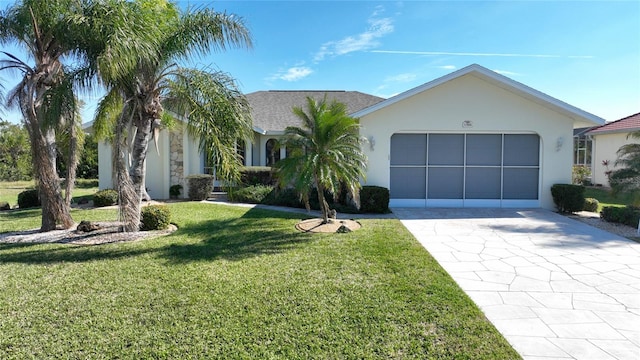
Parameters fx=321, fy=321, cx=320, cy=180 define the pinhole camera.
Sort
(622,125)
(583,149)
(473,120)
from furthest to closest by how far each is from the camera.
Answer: (583,149)
(622,125)
(473,120)

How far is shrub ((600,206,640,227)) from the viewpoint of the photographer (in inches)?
380

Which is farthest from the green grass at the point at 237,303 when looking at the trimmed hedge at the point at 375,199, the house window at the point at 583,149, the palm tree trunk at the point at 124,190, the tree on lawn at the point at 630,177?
the house window at the point at 583,149

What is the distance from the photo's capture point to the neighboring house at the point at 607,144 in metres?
19.6

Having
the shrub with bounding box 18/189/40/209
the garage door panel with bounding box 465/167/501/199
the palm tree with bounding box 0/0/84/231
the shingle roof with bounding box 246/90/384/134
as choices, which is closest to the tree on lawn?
the garage door panel with bounding box 465/167/501/199

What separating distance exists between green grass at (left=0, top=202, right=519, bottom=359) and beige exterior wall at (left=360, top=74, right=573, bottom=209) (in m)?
5.86

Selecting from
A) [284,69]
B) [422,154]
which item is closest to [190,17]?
[422,154]

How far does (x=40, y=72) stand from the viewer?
848 centimetres

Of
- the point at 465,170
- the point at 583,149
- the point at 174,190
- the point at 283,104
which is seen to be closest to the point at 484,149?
the point at 465,170

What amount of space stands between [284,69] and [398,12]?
974 cm

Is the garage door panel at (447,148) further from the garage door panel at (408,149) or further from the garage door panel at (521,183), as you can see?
the garage door panel at (521,183)

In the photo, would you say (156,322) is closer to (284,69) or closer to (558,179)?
(558,179)

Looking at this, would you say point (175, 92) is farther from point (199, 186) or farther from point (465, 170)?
point (465, 170)

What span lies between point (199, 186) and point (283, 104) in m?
8.93

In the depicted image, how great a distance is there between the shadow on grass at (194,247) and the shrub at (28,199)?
7478mm
